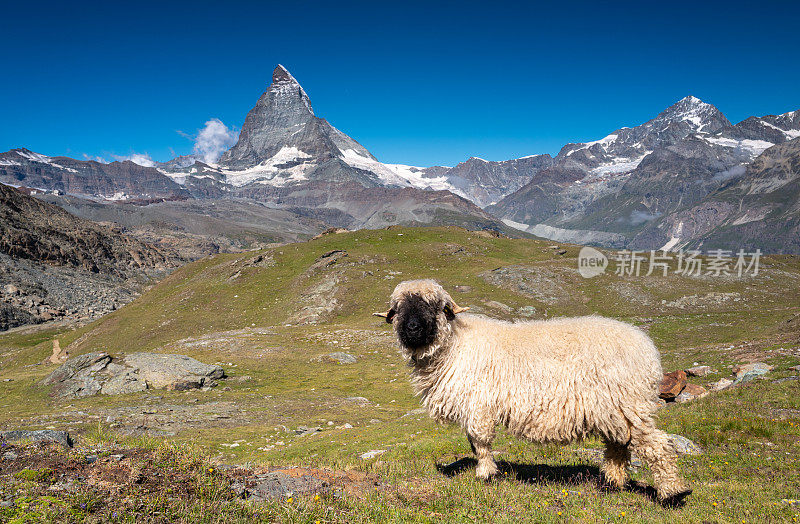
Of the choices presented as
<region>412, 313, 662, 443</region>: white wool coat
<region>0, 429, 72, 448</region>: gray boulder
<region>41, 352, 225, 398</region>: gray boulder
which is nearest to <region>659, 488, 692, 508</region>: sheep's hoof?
<region>412, 313, 662, 443</region>: white wool coat

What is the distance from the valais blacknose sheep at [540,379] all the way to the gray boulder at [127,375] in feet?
88.8

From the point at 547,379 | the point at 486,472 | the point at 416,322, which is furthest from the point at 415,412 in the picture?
the point at 547,379

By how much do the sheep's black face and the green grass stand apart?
3.20 meters

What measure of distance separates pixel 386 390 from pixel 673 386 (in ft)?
63.1

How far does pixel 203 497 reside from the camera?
7082 mm

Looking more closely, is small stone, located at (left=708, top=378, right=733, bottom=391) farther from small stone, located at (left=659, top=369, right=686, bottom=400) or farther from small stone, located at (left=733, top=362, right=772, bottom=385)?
small stone, located at (left=659, top=369, right=686, bottom=400)

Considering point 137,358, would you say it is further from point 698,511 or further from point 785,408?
point 785,408

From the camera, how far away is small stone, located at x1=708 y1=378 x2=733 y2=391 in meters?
19.6

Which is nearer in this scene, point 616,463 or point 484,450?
point 616,463

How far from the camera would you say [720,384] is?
20.2m

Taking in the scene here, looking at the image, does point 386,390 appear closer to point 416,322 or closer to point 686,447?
point 686,447

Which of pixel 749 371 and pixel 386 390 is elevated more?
pixel 749 371

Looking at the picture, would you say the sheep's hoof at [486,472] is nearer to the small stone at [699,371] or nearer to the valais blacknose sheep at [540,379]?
the valais blacknose sheep at [540,379]

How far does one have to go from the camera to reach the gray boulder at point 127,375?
30.2 m
